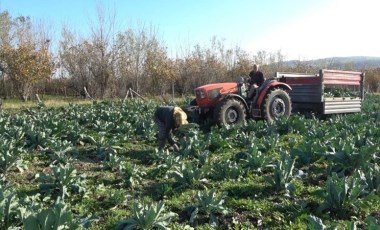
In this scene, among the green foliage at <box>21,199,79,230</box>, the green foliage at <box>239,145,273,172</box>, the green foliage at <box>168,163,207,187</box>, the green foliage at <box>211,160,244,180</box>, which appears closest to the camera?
the green foliage at <box>21,199,79,230</box>

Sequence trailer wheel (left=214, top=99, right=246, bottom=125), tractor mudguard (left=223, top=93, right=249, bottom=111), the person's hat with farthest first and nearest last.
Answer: tractor mudguard (left=223, top=93, right=249, bottom=111)
trailer wheel (left=214, top=99, right=246, bottom=125)
the person's hat

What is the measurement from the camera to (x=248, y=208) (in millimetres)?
5258

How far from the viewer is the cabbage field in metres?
4.58

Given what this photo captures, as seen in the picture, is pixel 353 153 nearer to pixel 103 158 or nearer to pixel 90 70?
pixel 103 158

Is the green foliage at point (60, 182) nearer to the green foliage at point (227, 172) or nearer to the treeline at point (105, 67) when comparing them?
the green foliage at point (227, 172)

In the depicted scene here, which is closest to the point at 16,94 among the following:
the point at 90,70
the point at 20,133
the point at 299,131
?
the point at 90,70

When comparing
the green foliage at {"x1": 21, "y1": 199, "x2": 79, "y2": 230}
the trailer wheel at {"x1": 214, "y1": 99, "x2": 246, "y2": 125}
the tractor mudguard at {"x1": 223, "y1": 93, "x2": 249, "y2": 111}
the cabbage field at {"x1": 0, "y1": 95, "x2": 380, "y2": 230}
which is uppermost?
the tractor mudguard at {"x1": 223, "y1": 93, "x2": 249, "y2": 111}

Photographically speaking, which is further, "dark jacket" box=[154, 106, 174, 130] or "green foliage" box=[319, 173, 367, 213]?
"dark jacket" box=[154, 106, 174, 130]

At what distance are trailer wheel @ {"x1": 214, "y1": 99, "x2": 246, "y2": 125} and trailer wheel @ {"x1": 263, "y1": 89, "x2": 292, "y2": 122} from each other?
2.76 feet

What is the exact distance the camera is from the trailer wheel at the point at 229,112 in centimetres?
1073

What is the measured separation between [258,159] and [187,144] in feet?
6.31

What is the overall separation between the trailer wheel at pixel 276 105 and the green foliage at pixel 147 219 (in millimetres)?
7524

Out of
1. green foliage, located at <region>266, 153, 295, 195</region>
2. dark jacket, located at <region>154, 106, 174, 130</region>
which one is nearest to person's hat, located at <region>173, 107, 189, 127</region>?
dark jacket, located at <region>154, 106, 174, 130</region>

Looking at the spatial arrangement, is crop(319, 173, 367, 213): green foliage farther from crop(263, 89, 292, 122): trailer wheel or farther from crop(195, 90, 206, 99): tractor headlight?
crop(195, 90, 206, 99): tractor headlight
